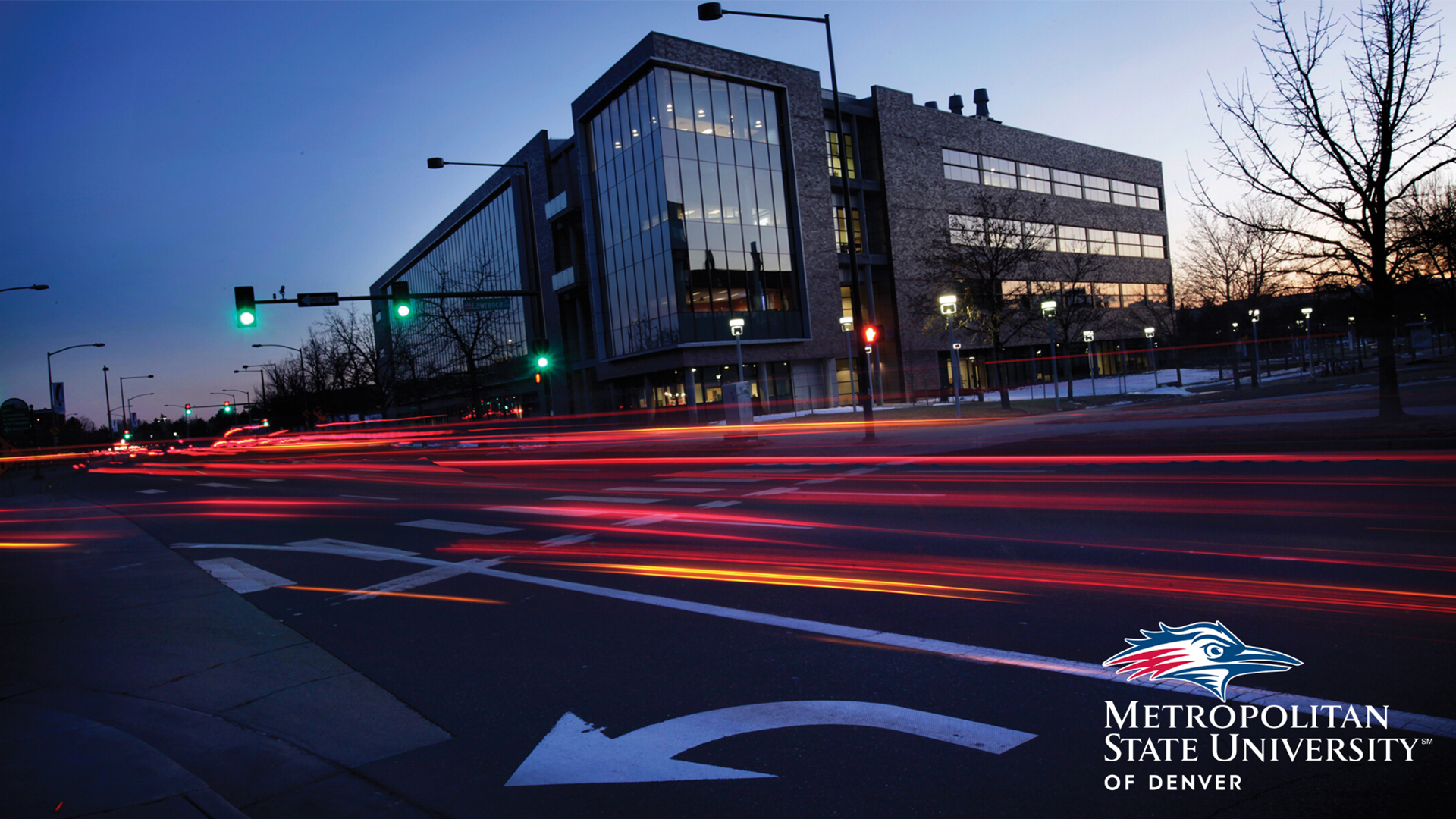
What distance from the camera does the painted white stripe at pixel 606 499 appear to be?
14203 mm

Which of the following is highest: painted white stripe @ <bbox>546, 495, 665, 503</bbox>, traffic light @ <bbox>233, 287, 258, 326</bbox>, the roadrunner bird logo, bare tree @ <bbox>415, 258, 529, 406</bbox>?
bare tree @ <bbox>415, 258, 529, 406</bbox>

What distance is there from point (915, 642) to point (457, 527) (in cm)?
930

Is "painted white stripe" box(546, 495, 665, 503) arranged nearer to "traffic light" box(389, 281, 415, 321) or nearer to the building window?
"traffic light" box(389, 281, 415, 321)

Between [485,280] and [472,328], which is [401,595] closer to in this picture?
[485,280]

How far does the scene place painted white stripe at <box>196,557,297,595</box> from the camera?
9.23 meters

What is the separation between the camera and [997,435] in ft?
72.6

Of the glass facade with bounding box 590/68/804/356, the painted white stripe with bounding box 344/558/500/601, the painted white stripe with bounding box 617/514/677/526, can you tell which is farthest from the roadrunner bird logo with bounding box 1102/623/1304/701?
the glass facade with bounding box 590/68/804/356

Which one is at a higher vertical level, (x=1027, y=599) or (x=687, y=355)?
(x=687, y=355)

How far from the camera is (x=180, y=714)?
506 centimetres

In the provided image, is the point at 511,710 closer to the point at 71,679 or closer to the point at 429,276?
the point at 71,679

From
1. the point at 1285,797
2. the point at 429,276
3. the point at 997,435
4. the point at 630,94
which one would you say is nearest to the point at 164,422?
the point at 429,276

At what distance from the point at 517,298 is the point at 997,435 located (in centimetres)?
4679

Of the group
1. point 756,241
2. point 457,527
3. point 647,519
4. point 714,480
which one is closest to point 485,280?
point 756,241

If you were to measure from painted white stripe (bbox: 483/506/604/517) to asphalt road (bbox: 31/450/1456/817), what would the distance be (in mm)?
753
